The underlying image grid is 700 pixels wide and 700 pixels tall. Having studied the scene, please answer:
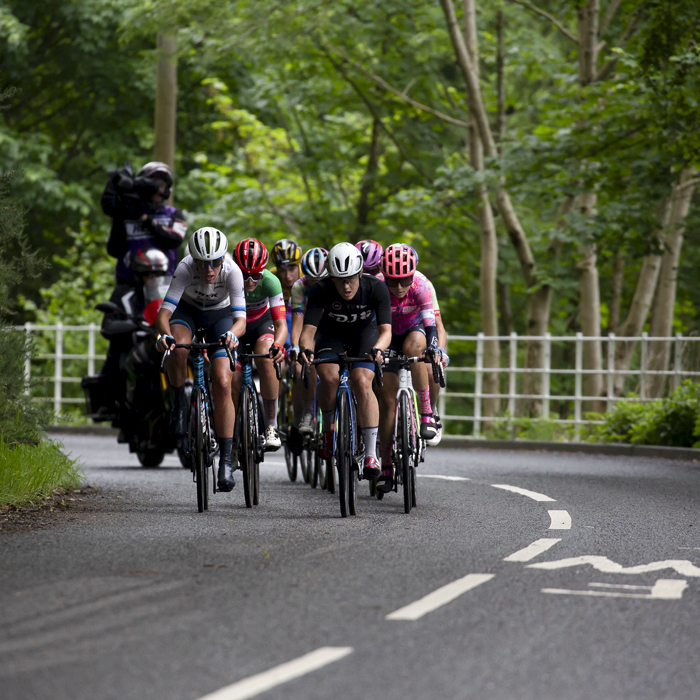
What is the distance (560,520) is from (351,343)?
217cm

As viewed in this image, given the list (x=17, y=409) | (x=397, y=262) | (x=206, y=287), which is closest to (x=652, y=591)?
(x=397, y=262)

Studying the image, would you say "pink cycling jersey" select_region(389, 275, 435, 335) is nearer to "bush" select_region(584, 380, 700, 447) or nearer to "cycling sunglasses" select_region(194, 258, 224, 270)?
"cycling sunglasses" select_region(194, 258, 224, 270)

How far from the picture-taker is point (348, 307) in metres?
9.58

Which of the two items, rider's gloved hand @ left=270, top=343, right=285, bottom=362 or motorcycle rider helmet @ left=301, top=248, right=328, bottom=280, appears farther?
motorcycle rider helmet @ left=301, top=248, right=328, bottom=280

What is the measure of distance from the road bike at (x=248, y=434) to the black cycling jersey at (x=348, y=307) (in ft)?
2.17

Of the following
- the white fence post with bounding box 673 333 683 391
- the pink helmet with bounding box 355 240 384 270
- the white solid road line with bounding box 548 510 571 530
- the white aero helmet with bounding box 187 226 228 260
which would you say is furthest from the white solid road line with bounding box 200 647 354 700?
the white fence post with bounding box 673 333 683 391

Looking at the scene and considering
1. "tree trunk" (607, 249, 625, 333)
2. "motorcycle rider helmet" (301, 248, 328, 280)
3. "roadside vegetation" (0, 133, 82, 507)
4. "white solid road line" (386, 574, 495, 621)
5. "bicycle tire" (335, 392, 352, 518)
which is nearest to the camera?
"white solid road line" (386, 574, 495, 621)

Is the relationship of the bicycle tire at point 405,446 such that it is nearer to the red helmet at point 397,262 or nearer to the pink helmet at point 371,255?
the red helmet at point 397,262

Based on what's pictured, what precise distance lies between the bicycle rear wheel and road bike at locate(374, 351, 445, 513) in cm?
147

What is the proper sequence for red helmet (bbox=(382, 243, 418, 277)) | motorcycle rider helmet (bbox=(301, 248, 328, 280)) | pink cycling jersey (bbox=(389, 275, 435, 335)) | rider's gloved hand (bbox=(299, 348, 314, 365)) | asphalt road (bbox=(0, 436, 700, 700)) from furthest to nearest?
1. motorcycle rider helmet (bbox=(301, 248, 328, 280))
2. pink cycling jersey (bbox=(389, 275, 435, 335))
3. red helmet (bbox=(382, 243, 418, 277))
4. rider's gloved hand (bbox=(299, 348, 314, 365))
5. asphalt road (bbox=(0, 436, 700, 700))

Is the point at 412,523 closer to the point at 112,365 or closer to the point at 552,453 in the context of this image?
the point at 112,365

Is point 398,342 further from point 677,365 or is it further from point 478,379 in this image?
point 478,379

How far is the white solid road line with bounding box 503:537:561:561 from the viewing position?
710 centimetres

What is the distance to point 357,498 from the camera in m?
10.6
